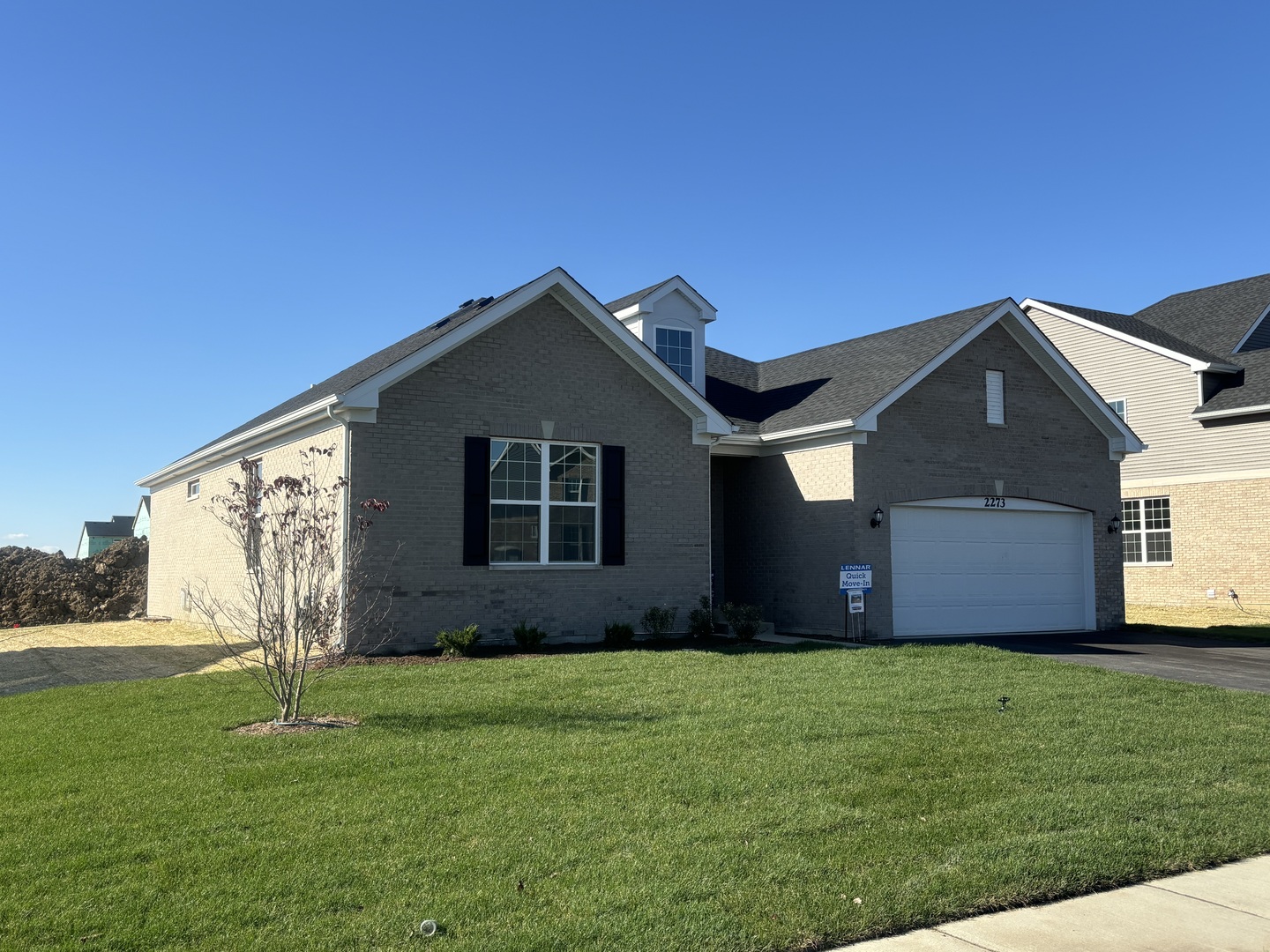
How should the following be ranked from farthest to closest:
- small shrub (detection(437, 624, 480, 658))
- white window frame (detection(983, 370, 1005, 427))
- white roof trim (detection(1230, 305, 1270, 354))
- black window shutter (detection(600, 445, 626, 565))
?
white roof trim (detection(1230, 305, 1270, 354)), white window frame (detection(983, 370, 1005, 427)), black window shutter (detection(600, 445, 626, 565)), small shrub (detection(437, 624, 480, 658))

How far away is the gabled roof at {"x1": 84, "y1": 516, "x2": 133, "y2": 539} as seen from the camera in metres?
59.1

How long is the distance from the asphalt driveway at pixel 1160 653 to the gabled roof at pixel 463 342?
6.19m

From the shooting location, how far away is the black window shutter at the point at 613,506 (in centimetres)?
1603

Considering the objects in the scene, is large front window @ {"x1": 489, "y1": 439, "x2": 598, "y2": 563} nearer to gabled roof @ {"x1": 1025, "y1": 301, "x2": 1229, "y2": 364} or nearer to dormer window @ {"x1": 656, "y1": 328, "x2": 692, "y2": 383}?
dormer window @ {"x1": 656, "y1": 328, "x2": 692, "y2": 383}

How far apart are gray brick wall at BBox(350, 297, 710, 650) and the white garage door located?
394 cm

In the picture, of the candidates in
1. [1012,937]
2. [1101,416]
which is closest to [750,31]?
[1101,416]

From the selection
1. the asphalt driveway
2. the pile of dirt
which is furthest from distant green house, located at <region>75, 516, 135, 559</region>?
the asphalt driveway

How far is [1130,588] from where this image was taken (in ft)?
89.0

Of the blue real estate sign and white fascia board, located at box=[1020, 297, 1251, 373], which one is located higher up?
white fascia board, located at box=[1020, 297, 1251, 373]

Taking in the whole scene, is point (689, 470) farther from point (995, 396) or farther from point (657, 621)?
point (995, 396)

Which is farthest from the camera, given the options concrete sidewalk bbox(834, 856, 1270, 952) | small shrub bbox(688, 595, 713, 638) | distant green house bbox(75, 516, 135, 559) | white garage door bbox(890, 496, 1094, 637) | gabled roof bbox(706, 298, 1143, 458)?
distant green house bbox(75, 516, 135, 559)

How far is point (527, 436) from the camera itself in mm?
15547

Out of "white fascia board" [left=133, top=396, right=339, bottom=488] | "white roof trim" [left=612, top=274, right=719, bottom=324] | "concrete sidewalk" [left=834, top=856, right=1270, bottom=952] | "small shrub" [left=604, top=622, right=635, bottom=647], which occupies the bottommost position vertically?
"concrete sidewalk" [left=834, top=856, right=1270, bottom=952]

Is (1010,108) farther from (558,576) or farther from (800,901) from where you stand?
(800,901)
